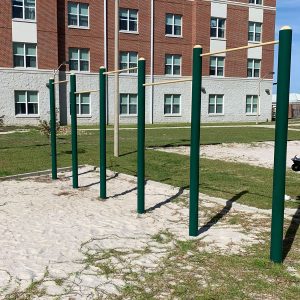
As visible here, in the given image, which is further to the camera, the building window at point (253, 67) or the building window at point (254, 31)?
the building window at point (253, 67)

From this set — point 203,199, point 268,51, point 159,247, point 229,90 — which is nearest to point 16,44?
point 229,90

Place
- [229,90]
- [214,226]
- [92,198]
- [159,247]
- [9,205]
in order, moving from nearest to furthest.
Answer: [159,247]
[214,226]
[9,205]
[92,198]
[229,90]

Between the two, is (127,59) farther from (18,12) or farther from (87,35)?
(18,12)

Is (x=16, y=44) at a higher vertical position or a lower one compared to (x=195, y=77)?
higher

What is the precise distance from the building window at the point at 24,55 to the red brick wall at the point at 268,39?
21.4m

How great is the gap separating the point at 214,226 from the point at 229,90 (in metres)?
34.1

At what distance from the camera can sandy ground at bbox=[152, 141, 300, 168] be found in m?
13.0

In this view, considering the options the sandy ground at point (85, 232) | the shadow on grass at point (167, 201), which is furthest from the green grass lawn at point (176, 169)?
the sandy ground at point (85, 232)

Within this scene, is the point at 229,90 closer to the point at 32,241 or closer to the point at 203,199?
the point at 203,199

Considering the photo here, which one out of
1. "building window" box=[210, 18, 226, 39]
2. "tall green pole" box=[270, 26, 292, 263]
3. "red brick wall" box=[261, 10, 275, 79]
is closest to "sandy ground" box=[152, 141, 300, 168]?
"tall green pole" box=[270, 26, 292, 263]

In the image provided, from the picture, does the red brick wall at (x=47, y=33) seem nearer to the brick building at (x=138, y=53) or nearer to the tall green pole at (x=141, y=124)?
the brick building at (x=138, y=53)

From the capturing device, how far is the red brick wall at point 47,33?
3019 centimetres

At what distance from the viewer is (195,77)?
5.32 metres

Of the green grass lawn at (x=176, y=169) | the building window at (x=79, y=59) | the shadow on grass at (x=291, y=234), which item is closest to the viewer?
the shadow on grass at (x=291, y=234)
